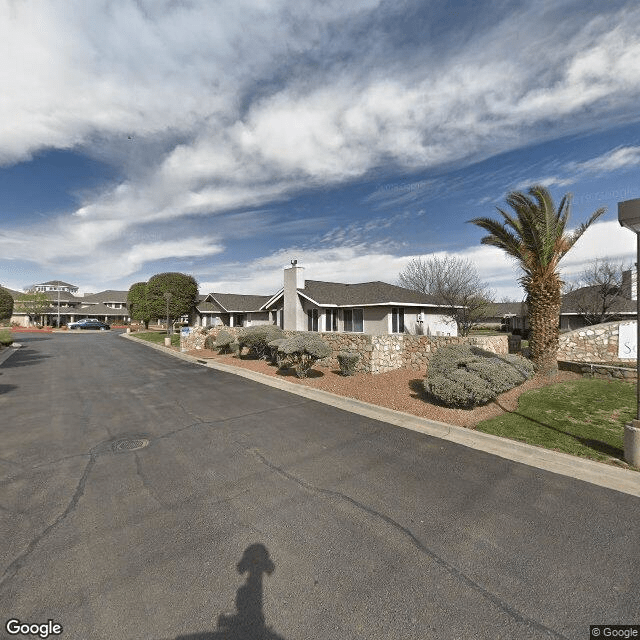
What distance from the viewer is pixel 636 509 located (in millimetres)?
4758

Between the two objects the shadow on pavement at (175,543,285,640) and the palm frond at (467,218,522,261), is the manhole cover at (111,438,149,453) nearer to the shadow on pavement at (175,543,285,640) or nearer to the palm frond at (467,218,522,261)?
the shadow on pavement at (175,543,285,640)

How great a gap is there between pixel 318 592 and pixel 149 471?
4.15 metres

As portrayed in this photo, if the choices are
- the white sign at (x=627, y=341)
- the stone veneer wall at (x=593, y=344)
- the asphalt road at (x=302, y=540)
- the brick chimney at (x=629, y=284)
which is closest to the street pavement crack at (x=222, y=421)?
the asphalt road at (x=302, y=540)

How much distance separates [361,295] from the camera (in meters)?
25.9

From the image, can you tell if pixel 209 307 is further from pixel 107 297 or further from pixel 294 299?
pixel 107 297

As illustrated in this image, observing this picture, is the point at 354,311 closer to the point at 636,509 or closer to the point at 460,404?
the point at 460,404

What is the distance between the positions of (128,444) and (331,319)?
1954 cm

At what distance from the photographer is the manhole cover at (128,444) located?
7.16 meters

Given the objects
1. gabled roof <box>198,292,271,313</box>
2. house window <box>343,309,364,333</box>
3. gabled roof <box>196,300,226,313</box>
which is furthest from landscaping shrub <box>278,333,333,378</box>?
gabled roof <box>196,300,226,313</box>

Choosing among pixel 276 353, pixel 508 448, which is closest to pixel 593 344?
pixel 508 448

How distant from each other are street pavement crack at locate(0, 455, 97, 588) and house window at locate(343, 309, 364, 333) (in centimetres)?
2037

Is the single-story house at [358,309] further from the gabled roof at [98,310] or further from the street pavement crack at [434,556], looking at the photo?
the gabled roof at [98,310]

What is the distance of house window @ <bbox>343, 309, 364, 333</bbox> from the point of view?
2506cm

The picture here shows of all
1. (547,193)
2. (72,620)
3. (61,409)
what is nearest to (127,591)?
(72,620)
